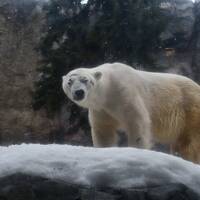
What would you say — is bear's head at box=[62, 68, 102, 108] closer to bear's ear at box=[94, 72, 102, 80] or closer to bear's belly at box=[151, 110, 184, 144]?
bear's ear at box=[94, 72, 102, 80]

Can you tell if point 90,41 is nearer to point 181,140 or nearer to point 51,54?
point 51,54

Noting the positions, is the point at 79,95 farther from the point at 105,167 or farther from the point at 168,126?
the point at 105,167

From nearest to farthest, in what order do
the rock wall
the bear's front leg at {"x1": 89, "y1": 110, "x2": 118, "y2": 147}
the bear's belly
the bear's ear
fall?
the bear's ear
the bear's front leg at {"x1": 89, "y1": 110, "x2": 118, "y2": 147}
the bear's belly
the rock wall

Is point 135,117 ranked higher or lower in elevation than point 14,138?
higher

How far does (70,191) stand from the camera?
2441 millimetres

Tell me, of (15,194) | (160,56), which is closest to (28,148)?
(15,194)

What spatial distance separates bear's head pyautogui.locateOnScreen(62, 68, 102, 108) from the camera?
4.41 m

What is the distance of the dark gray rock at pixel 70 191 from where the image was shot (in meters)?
2.44

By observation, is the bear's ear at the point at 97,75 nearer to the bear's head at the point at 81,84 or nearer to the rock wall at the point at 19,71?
the bear's head at the point at 81,84

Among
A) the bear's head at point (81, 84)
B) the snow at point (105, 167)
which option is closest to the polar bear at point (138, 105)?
the bear's head at point (81, 84)

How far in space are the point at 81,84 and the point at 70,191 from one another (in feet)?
6.80

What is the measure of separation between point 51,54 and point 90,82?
361 centimetres

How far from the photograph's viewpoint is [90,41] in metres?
7.80

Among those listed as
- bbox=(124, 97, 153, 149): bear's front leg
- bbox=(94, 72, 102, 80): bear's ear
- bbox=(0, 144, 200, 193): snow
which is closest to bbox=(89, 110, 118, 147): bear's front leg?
bbox=(124, 97, 153, 149): bear's front leg
